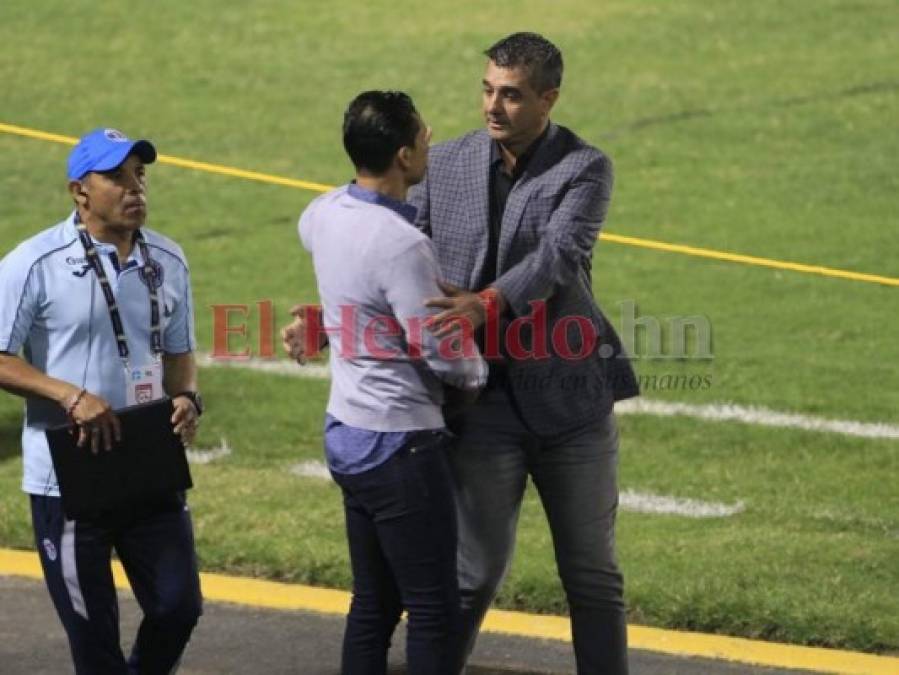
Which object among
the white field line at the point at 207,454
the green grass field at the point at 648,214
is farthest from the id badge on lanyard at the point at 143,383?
the white field line at the point at 207,454

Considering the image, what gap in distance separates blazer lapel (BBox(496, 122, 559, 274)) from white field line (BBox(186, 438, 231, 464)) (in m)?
4.08

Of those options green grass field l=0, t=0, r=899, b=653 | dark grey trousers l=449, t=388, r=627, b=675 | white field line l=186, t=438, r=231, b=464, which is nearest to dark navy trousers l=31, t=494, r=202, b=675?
dark grey trousers l=449, t=388, r=627, b=675

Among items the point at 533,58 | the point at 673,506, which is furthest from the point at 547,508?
the point at 673,506

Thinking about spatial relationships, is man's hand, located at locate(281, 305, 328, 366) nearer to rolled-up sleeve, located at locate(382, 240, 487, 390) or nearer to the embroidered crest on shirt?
the embroidered crest on shirt

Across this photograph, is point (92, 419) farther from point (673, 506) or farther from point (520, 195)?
point (673, 506)

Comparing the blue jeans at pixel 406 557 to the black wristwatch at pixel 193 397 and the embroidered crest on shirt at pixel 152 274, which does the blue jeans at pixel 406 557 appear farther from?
the embroidered crest on shirt at pixel 152 274

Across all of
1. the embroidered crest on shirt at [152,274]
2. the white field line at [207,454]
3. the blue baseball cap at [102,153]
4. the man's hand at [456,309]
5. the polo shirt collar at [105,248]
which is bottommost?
the white field line at [207,454]

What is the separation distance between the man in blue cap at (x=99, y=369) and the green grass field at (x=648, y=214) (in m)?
2.04

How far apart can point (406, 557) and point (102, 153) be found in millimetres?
1376

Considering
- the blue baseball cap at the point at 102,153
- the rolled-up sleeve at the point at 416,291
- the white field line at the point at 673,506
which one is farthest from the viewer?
the white field line at the point at 673,506

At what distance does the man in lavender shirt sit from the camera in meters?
5.66

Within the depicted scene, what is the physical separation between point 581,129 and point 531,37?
10.7 metres

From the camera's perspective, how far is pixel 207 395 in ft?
37.1

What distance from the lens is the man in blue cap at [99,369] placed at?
6.02m
